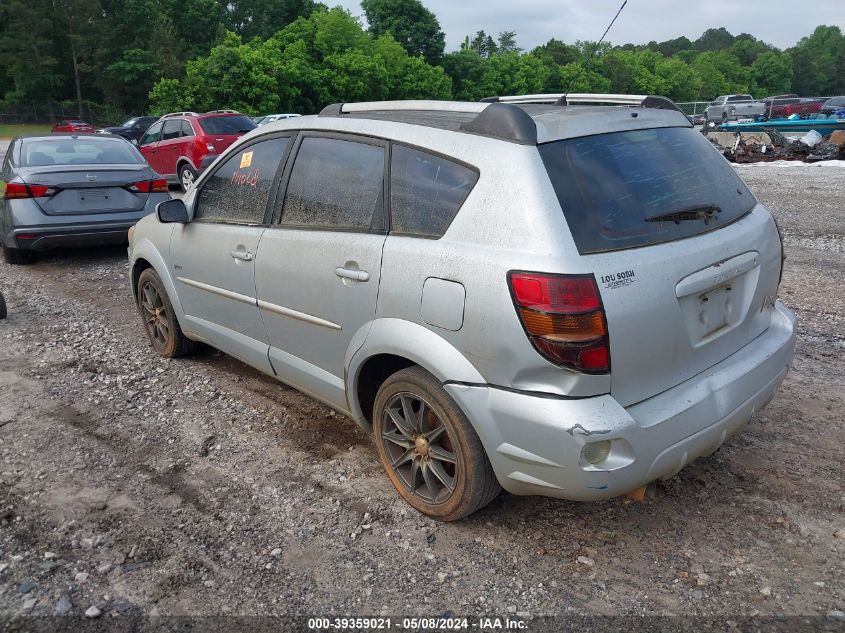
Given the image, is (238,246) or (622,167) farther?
(238,246)

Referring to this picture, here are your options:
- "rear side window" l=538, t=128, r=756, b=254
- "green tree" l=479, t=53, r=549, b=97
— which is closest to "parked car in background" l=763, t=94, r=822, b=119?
"green tree" l=479, t=53, r=549, b=97

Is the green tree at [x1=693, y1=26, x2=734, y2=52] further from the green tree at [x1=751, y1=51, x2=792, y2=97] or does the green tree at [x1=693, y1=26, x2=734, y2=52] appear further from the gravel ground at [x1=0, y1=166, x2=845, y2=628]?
the gravel ground at [x1=0, y1=166, x2=845, y2=628]

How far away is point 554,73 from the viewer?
6162 centimetres

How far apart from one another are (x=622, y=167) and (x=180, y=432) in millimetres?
2956

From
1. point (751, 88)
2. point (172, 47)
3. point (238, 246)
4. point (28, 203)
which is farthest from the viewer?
point (751, 88)

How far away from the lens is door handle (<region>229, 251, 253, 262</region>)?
3.96 m

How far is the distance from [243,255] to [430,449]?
5.55ft

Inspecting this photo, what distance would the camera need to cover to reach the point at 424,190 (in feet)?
10.2

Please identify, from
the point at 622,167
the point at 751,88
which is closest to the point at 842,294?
the point at 622,167

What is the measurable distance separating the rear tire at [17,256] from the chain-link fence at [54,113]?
5148 centimetres

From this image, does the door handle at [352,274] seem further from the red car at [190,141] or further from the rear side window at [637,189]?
the red car at [190,141]

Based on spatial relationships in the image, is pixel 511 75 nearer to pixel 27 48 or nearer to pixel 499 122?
pixel 27 48

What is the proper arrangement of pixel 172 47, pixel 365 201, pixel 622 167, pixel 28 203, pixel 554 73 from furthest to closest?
pixel 554 73, pixel 172 47, pixel 28 203, pixel 365 201, pixel 622 167

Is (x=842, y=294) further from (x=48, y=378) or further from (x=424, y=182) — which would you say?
(x=48, y=378)
